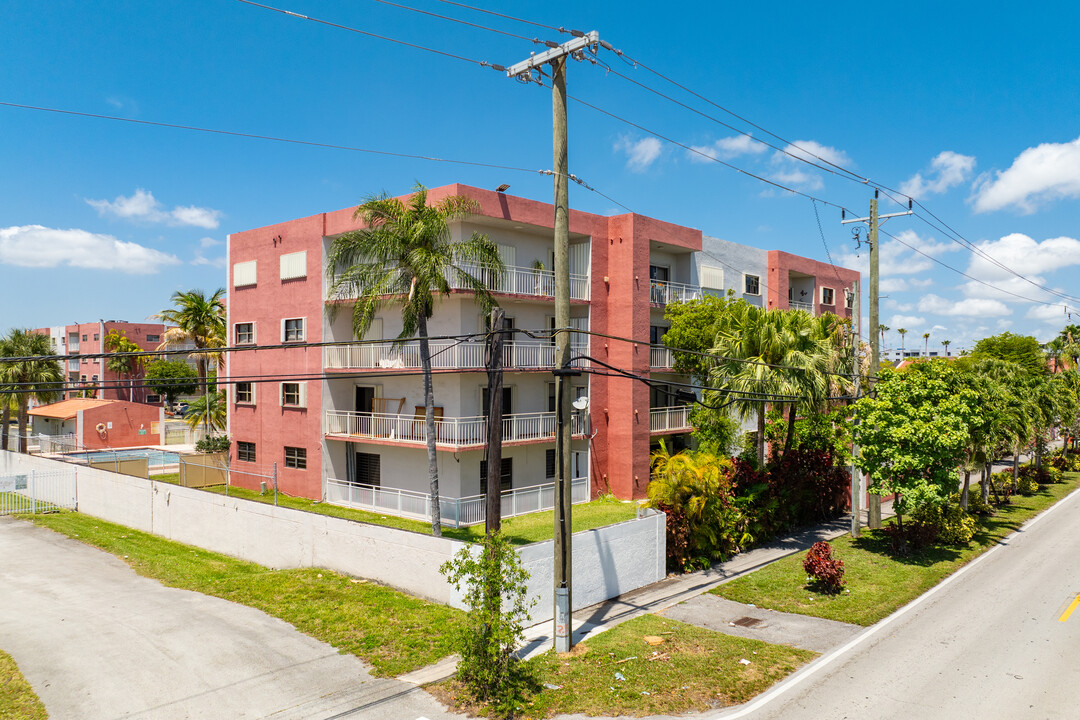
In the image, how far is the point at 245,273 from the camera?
30.3 meters

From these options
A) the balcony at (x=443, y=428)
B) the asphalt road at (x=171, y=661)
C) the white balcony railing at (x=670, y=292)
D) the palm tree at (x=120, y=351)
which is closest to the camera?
the asphalt road at (x=171, y=661)

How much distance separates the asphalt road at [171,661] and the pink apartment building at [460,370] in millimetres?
8815

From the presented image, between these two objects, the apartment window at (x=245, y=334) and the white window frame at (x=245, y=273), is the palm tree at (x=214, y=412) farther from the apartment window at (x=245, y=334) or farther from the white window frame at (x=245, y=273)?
the white window frame at (x=245, y=273)

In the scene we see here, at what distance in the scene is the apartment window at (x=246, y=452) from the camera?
30.1 metres

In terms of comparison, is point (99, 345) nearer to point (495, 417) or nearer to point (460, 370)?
point (460, 370)

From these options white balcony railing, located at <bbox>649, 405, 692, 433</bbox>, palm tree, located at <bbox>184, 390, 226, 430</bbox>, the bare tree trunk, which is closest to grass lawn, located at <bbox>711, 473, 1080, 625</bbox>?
the bare tree trunk

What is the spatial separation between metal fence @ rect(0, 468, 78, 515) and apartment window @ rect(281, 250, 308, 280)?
11.5 m

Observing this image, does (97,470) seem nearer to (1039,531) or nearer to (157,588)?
(157,588)

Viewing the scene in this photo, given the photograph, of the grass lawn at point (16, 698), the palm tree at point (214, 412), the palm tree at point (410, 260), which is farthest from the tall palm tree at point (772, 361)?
the palm tree at point (214, 412)

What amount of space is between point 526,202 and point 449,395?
7.69 meters

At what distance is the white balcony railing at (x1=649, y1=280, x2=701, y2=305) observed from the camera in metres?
29.7

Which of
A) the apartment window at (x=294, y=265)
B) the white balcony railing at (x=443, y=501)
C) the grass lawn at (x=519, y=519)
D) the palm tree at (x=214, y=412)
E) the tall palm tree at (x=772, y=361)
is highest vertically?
the apartment window at (x=294, y=265)

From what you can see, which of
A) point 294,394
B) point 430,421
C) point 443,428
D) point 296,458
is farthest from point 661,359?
point 296,458

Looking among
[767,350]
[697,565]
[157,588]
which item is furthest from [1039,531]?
[157,588]
